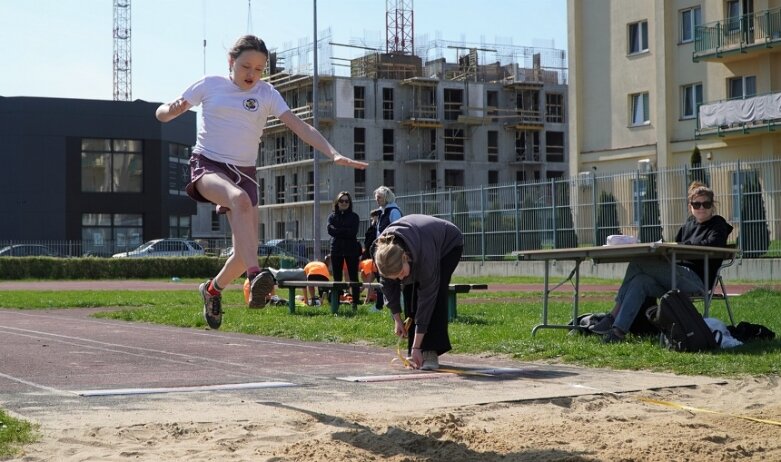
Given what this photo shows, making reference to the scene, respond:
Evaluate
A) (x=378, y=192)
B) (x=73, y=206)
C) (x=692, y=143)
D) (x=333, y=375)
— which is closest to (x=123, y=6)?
(x=73, y=206)

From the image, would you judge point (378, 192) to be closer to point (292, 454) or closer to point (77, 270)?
point (292, 454)

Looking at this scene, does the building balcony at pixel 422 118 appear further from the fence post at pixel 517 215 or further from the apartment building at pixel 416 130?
the fence post at pixel 517 215

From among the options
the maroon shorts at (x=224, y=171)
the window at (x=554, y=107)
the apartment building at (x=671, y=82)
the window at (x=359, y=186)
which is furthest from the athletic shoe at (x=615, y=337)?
the window at (x=554, y=107)

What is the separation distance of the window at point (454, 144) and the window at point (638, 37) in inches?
1519

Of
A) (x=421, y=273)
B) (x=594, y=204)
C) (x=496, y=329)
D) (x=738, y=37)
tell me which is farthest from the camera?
(x=738, y=37)

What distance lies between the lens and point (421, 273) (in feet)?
29.3

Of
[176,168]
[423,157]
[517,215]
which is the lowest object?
[517,215]

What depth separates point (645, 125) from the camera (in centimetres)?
4581

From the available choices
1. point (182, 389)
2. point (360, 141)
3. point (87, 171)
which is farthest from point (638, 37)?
point (182, 389)

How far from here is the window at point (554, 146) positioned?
89250 millimetres

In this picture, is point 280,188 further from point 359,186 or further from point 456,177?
point 456,177

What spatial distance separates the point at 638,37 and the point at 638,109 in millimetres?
2947

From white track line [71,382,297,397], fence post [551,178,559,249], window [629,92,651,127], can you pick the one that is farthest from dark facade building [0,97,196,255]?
white track line [71,382,297,397]

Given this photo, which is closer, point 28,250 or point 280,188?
point 28,250
